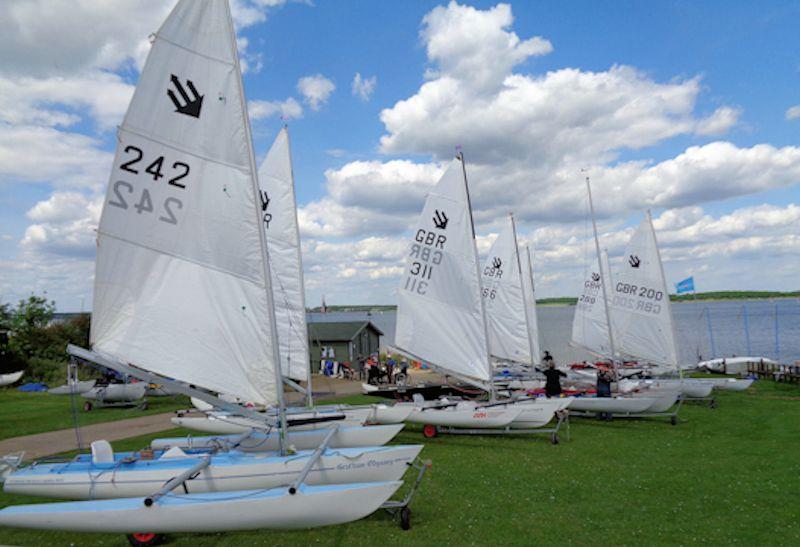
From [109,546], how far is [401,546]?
4080 mm

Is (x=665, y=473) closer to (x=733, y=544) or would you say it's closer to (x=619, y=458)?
(x=619, y=458)

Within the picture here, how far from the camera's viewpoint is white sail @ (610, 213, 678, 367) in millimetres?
20984

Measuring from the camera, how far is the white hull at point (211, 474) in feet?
26.6

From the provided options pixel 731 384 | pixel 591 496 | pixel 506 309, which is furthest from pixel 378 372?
pixel 591 496

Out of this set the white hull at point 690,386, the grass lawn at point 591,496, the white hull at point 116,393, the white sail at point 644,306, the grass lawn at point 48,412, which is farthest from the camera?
the white sail at point 644,306

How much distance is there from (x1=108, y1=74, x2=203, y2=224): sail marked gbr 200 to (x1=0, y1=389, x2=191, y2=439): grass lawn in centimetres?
1091

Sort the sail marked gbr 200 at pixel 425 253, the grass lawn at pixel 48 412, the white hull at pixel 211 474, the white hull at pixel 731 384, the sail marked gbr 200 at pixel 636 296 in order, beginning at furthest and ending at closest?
1. the sail marked gbr 200 at pixel 636 296
2. the white hull at pixel 731 384
3. the grass lawn at pixel 48 412
4. the sail marked gbr 200 at pixel 425 253
5. the white hull at pixel 211 474

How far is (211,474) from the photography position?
812cm

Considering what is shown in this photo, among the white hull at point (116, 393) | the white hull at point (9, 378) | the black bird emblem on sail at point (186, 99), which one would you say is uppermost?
the black bird emblem on sail at point (186, 99)

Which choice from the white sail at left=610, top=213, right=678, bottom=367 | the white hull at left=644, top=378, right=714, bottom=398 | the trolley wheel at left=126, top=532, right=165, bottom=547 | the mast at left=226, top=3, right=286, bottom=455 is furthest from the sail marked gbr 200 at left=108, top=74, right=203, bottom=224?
the white sail at left=610, top=213, right=678, bottom=367

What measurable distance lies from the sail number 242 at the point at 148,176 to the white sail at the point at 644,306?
18457mm

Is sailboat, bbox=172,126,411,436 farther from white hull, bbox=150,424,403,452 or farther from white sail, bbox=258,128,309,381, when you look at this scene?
white hull, bbox=150,424,403,452

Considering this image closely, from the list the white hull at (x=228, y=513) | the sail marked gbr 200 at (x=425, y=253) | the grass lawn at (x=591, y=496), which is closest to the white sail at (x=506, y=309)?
the sail marked gbr 200 at (x=425, y=253)

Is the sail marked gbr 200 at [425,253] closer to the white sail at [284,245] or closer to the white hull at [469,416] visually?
the white sail at [284,245]
